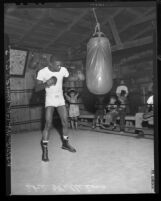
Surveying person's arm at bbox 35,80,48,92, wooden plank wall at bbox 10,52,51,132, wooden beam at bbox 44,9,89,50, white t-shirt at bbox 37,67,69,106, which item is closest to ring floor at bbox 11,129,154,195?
wooden plank wall at bbox 10,52,51,132

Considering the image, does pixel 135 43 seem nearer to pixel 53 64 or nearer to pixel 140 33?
pixel 140 33

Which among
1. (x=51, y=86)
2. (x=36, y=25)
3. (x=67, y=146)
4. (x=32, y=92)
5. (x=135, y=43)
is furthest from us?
(x=32, y=92)

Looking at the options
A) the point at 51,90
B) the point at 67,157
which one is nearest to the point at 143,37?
the point at 51,90

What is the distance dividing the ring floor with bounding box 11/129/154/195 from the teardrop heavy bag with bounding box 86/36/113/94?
949 mm

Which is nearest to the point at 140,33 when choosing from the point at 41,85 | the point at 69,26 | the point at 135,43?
the point at 135,43

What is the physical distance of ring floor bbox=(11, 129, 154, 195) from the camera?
2188mm

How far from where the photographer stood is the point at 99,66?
2221mm

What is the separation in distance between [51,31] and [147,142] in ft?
7.58

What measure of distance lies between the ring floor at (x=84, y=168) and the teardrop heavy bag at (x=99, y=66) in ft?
3.11

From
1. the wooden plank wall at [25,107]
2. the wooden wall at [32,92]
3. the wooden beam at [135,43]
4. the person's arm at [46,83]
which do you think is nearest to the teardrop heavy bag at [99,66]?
the person's arm at [46,83]

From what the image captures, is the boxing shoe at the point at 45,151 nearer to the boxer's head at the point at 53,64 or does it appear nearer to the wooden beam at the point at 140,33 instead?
the boxer's head at the point at 53,64

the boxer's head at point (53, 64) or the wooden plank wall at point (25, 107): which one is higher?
the boxer's head at point (53, 64)

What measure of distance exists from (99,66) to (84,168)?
1205 millimetres

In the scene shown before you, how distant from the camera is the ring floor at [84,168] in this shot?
7.18ft
